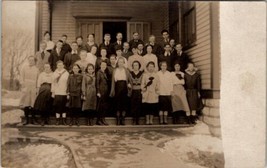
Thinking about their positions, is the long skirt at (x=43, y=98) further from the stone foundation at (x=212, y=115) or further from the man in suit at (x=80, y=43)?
the stone foundation at (x=212, y=115)

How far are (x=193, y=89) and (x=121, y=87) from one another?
2.23ft

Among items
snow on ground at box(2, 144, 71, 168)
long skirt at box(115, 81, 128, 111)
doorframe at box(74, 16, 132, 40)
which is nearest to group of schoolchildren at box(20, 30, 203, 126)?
long skirt at box(115, 81, 128, 111)

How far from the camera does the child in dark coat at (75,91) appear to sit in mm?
3258

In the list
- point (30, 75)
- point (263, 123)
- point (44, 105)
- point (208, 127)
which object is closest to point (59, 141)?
point (44, 105)

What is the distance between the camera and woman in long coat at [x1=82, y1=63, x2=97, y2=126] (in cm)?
327

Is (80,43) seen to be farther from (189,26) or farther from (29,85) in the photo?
(189,26)

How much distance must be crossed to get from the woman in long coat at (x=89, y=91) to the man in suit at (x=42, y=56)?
40cm

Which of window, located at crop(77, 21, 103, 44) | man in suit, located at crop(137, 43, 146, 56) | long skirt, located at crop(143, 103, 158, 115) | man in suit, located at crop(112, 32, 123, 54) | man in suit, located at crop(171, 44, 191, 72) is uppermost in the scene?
window, located at crop(77, 21, 103, 44)

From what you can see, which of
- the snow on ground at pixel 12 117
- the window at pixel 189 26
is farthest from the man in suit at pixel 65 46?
the window at pixel 189 26

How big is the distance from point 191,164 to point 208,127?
1.26 feet

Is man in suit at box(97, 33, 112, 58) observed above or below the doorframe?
below

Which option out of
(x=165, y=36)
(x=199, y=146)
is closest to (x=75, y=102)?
(x=165, y=36)

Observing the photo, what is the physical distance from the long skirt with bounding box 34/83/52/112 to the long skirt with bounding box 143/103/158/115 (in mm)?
893

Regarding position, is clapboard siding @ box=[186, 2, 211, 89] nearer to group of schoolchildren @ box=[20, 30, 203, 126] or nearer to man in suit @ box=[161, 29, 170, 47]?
group of schoolchildren @ box=[20, 30, 203, 126]
